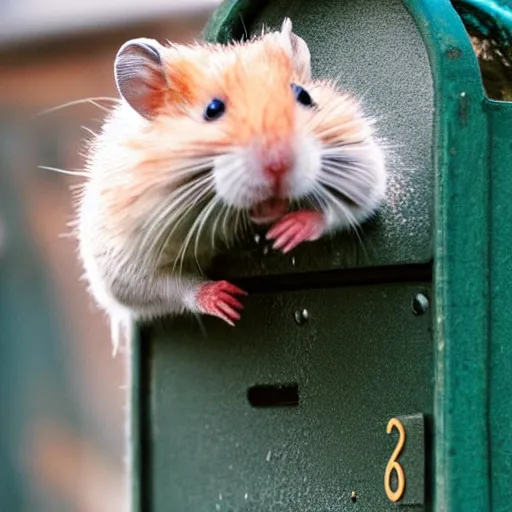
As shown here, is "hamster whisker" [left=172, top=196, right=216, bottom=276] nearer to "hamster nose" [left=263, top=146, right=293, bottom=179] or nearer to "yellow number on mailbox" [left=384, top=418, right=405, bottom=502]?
"hamster nose" [left=263, top=146, right=293, bottom=179]

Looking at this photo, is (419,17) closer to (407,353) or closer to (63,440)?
(407,353)

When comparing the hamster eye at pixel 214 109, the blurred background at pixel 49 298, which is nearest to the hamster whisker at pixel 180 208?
the hamster eye at pixel 214 109

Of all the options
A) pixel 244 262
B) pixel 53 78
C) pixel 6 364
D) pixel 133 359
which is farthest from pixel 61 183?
pixel 244 262

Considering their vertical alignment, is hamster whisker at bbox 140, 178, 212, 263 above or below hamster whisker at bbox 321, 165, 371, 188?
below

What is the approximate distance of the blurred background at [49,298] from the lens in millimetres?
4406

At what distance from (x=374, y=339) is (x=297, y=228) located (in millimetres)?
224

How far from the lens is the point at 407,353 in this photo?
1853 millimetres

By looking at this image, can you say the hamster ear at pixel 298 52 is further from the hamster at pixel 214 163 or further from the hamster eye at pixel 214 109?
the hamster eye at pixel 214 109

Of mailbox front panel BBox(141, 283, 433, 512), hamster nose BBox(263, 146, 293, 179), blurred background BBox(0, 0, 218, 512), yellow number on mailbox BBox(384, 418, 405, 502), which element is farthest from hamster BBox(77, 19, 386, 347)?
blurred background BBox(0, 0, 218, 512)

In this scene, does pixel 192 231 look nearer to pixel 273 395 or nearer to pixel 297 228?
pixel 297 228

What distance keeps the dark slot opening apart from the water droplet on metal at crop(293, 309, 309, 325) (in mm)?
109

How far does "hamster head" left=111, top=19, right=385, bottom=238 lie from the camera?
1.73 metres

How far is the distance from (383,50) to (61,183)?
277cm

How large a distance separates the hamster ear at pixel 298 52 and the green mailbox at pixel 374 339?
13cm
